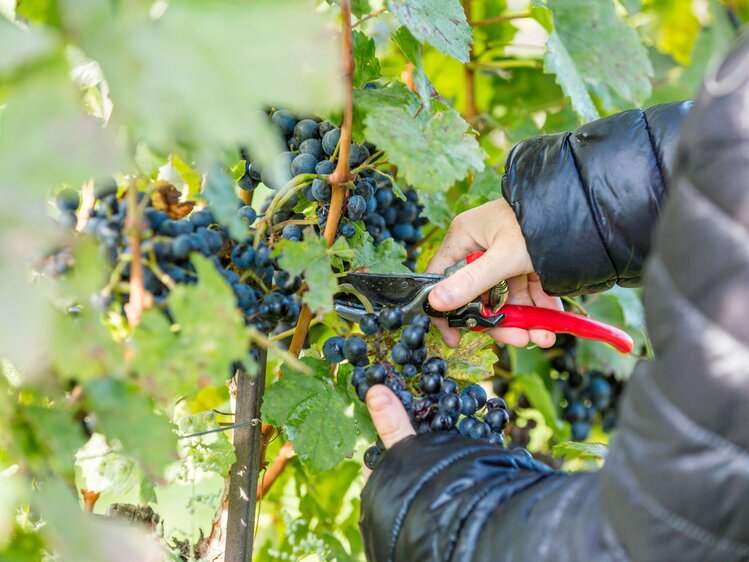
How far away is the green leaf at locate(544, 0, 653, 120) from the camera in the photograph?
1404 millimetres

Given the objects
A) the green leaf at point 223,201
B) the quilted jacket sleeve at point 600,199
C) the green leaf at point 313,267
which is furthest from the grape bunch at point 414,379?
the green leaf at point 223,201

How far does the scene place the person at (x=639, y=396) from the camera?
1.93ft

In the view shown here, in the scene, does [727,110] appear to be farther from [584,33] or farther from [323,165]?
[584,33]

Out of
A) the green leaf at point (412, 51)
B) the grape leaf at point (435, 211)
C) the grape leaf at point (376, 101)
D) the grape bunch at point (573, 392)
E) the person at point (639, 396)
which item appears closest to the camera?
the person at point (639, 396)

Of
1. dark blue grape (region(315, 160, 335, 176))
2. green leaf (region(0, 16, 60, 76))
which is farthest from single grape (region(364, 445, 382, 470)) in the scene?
green leaf (region(0, 16, 60, 76))

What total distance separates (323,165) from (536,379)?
0.80 metres

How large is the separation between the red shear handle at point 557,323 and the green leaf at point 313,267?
11.8 inches

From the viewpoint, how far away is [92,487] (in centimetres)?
92

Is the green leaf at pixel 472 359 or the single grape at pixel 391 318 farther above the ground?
the single grape at pixel 391 318

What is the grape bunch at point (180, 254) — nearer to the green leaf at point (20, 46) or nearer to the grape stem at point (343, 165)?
the grape stem at point (343, 165)

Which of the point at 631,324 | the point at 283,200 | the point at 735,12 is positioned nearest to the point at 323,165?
the point at 283,200

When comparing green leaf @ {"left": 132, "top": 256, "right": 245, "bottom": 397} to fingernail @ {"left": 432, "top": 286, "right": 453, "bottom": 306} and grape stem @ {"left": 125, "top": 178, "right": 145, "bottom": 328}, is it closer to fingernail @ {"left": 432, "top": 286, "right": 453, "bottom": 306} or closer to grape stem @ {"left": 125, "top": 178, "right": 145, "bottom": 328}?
grape stem @ {"left": 125, "top": 178, "right": 145, "bottom": 328}

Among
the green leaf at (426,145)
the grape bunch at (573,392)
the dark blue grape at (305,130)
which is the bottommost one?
the grape bunch at (573,392)

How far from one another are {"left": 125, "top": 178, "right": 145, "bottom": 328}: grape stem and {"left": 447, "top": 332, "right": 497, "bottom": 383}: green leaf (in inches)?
16.9
